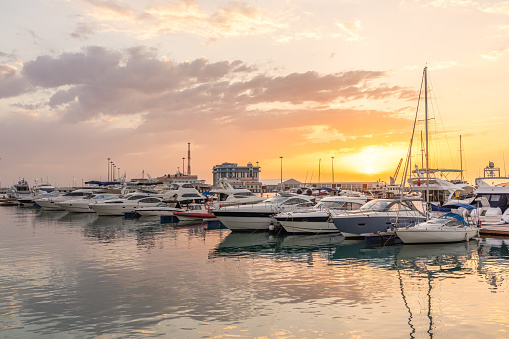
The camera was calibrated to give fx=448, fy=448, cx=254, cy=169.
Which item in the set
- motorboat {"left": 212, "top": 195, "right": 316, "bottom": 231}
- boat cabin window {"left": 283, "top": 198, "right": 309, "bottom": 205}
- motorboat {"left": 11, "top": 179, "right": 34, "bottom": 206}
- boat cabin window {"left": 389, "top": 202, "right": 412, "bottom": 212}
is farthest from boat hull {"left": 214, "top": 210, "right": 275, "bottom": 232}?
motorboat {"left": 11, "top": 179, "right": 34, "bottom": 206}

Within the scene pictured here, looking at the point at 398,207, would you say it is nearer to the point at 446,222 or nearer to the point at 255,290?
the point at 446,222

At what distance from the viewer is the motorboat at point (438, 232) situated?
95.0ft

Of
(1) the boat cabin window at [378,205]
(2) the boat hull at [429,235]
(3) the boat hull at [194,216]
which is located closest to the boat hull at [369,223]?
(1) the boat cabin window at [378,205]

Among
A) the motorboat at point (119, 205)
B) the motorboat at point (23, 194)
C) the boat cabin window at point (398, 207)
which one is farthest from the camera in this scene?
the motorboat at point (23, 194)

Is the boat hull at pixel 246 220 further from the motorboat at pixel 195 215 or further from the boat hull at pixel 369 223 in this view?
the motorboat at pixel 195 215

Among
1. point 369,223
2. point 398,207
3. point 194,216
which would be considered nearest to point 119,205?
point 194,216

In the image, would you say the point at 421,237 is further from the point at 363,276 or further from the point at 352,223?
the point at 363,276

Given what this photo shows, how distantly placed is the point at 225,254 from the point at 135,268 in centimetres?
633

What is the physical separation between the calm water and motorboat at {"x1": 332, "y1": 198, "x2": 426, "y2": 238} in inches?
63.7

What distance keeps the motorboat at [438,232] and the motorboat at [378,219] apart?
168 cm

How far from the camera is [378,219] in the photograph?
3167 centimetres

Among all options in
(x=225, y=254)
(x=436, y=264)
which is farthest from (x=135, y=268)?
(x=436, y=264)

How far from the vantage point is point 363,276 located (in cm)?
2017

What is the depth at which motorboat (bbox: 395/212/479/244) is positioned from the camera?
29.0 metres
